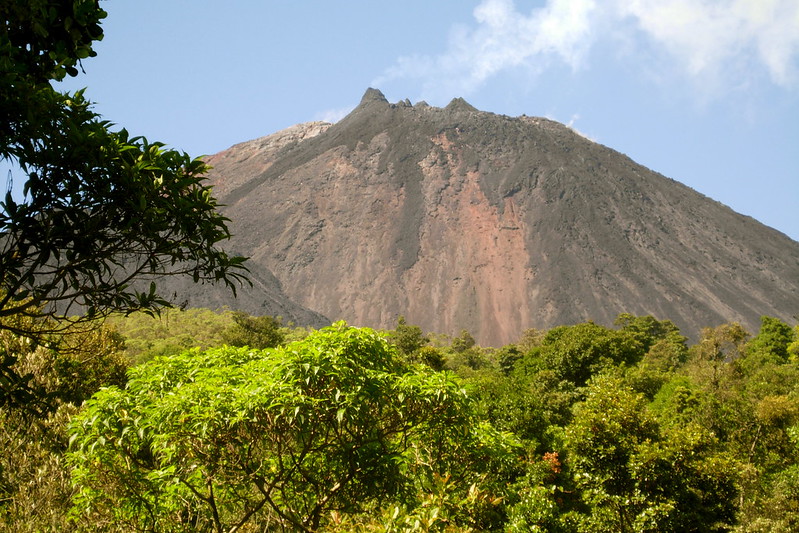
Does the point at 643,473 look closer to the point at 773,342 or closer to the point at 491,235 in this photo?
the point at 773,342

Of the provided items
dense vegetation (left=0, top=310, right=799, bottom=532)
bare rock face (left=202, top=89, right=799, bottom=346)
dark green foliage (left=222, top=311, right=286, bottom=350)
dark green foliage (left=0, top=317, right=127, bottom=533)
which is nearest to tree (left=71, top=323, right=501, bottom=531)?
dense vegetation (left=0, top=310, right=799, bottom=532)

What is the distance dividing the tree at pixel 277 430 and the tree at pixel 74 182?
3.19 meters

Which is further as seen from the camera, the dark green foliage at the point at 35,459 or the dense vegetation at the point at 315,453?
the dark green foliage at the point at 35,459

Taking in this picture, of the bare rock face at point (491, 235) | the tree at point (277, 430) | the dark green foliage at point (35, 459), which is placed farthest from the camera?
the bare rock face at point (491, 235)

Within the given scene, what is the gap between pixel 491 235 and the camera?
14088 centimetres

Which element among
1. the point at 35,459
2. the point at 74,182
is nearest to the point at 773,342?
the point at 35,459

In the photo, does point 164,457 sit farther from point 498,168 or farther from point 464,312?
point 498,168

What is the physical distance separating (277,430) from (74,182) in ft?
16.2

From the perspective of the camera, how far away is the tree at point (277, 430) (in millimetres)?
8562

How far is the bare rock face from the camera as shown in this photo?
12406cm

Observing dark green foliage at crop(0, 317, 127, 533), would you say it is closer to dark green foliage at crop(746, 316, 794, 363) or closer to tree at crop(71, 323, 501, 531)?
tree at crop(71, 323, 501, 531)

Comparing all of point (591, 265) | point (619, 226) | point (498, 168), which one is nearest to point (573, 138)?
point (498, 168)

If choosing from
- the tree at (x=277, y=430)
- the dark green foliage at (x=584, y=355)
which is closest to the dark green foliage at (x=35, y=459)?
the tree at (x=277, y=430)

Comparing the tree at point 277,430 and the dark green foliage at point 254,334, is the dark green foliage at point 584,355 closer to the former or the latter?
the dark green foliage at point 254,334
